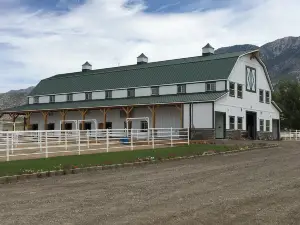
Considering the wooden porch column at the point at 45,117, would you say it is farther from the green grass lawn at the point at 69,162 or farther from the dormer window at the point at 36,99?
the green grass lawn at the point at 69,162

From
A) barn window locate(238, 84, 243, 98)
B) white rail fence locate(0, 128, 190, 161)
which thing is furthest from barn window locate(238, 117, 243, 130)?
white rail fence locate(0, 128, 190, 161)

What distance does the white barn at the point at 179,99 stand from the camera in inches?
1537

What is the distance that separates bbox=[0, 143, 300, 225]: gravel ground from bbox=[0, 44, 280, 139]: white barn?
79.7ft

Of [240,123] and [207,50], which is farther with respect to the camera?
[207,50]

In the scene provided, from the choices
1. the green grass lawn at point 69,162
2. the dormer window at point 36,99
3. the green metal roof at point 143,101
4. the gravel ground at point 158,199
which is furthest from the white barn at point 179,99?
the gravel ground at point 158,199

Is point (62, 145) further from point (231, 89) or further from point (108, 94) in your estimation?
point (108, 94)

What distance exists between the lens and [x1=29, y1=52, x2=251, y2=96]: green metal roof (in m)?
42.0

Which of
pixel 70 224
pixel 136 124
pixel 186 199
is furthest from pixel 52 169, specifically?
pixel 136 124

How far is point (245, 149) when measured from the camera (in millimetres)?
28062

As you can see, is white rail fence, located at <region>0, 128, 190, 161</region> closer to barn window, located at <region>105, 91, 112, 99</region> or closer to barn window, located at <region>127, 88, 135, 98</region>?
barn window, located at <region>127, 88, 135, 98</region>

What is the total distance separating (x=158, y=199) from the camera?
9719mm

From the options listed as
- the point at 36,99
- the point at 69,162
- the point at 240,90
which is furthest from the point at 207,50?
the point at 69,162

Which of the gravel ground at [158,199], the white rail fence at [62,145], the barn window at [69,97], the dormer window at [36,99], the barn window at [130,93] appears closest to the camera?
the gravel ground at [158,199]

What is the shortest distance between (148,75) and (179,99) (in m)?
7.80
